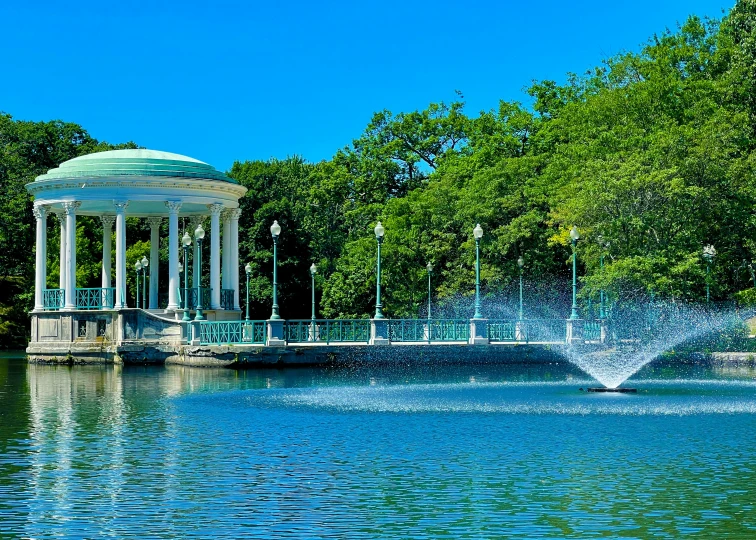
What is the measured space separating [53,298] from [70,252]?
111 inches

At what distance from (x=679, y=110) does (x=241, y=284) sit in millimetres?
37059

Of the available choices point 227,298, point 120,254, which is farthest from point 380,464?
point 227,298

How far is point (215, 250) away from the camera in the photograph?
63.8m

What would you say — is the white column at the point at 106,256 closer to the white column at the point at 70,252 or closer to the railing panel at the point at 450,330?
the white column at the point at 70,252

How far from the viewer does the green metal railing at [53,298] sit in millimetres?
60069

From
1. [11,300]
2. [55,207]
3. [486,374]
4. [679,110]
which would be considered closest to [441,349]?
[486,374]

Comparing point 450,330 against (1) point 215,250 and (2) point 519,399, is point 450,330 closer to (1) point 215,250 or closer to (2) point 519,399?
(1) point 215,250

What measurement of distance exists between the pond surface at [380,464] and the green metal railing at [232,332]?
1633 cm

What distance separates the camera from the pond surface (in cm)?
1576

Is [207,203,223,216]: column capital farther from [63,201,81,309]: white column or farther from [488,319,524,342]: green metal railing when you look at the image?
[488,319,524,342]: green metal railing

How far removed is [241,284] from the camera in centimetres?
8531

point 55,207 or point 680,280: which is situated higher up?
point 55,207

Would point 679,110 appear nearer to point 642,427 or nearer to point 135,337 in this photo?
point 135,337

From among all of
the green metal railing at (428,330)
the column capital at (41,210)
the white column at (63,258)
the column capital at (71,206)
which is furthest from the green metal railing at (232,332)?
the column capital at (41,210)
